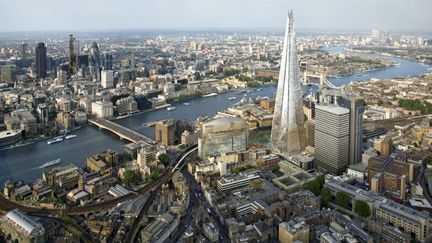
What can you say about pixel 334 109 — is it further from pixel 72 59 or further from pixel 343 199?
pixel 72 59

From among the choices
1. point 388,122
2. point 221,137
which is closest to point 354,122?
point 221,137

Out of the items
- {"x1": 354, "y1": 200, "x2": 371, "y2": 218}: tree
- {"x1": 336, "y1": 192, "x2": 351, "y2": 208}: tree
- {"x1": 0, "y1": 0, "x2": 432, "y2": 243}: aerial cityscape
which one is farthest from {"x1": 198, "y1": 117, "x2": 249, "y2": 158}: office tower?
{"x1": 354, "y1": 200, "x2": 371, "y2": 218}: tree

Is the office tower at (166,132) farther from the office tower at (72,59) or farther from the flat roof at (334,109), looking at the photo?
the office tower at (72,59)

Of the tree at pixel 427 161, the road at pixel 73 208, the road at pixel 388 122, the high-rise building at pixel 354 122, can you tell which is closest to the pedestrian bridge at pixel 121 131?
the road at pixel 73 208

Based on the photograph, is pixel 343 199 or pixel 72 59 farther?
pixel 72 59

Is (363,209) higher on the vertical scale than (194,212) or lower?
higher

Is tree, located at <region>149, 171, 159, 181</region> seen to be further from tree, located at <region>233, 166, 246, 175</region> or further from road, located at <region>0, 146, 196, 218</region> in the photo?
tree, located at <region>233, 166, 246, 175</region>
